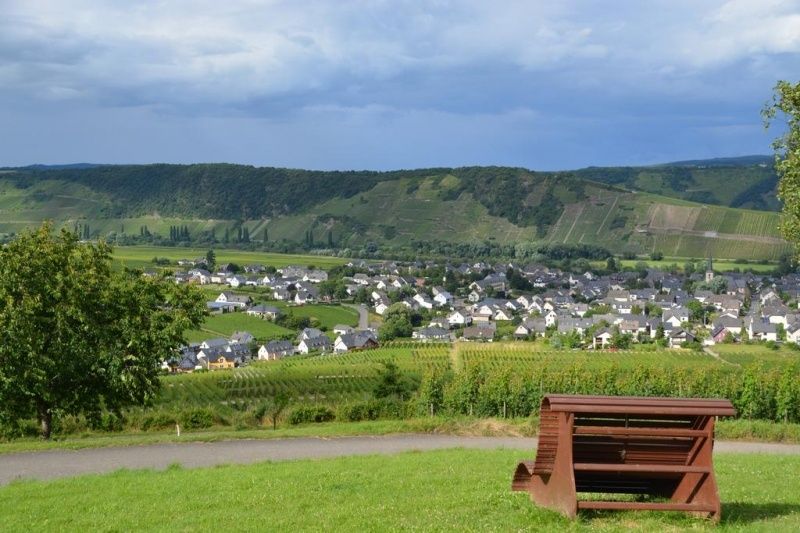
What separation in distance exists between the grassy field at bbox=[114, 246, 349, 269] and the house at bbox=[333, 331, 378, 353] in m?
73.5

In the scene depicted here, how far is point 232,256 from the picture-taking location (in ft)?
603

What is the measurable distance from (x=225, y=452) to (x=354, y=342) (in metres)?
66.9

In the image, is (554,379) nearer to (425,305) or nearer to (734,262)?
(425,305)

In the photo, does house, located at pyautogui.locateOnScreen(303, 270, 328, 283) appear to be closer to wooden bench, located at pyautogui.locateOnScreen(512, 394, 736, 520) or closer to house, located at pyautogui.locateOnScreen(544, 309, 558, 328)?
house, located at pyautogui.locateOnScreen(544, 309, 558, 328)

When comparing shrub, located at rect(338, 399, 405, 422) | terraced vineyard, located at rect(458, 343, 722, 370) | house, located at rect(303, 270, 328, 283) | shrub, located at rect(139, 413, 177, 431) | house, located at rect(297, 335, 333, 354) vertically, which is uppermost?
shrub, located at rect(139, 413, 177, 431)

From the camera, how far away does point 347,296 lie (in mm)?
129750

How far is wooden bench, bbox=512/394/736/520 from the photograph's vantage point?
8.08m

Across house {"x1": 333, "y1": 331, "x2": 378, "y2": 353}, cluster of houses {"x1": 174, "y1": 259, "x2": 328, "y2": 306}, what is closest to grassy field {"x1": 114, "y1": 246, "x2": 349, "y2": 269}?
cluster of houses {"x1": 174, "y1": 259, "x2": 328, "y2": 306}

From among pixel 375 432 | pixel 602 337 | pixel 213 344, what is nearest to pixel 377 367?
pixel 213 344

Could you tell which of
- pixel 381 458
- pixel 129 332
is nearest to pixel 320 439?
pixel 381 458

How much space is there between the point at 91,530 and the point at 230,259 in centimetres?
16824

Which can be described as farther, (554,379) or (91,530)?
(554,379)

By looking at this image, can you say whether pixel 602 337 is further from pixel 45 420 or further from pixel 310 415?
pixel 45 420

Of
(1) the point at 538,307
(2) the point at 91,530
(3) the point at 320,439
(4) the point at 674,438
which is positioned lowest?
(1) the point at 538,307
